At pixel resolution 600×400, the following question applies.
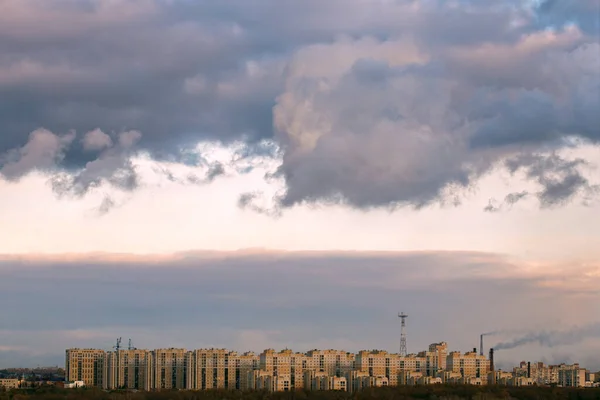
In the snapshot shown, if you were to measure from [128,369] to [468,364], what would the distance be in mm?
31755

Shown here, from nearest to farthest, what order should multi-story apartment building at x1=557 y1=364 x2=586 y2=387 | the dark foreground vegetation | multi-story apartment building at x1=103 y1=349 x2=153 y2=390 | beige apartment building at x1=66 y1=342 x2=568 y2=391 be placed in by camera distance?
the dark foreground vegetation → beige apartment building at x1=66 y1=342 x2=568 y2=391 → multi-story apartment building at x1=103 y1=349 x2=153 y2=390 → multi-story apartment building at x1=557 y1=364 x2=586 y2=387

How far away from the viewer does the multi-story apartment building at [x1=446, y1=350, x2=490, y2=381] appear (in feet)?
315

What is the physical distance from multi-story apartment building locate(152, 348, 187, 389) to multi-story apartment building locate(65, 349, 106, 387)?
590 cm

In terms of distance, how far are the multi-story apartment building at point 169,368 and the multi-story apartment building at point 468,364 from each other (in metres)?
25.1

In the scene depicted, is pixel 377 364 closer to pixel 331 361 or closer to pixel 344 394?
pixel 331 361

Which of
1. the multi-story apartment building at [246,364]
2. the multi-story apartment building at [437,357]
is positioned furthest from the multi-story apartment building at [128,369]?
the multi-story apartment building at [437,357]

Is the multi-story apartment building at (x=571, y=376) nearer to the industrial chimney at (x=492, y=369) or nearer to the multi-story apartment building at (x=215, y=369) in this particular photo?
the industrial chimney at (x=492, y=369)

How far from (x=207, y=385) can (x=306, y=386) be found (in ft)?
31.0

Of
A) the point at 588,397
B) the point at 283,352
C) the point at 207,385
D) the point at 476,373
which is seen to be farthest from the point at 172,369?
the point at 588,397

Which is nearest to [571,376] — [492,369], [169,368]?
[492,369]

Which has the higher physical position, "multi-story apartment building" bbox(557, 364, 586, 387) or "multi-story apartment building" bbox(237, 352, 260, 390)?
"multi-story apartment building" bbox(237, 352, 260, 390)

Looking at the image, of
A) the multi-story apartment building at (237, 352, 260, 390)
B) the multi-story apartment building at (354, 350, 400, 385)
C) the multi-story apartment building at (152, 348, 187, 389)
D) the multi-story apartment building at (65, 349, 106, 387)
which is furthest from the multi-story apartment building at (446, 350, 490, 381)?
the multi-story apartment building at (65, 349, 106, 387)

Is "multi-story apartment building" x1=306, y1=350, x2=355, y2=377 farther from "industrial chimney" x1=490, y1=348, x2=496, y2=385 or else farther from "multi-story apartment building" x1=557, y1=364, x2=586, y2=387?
"multi-story apartment building" x1=557, y1=364, x2=586, y2=387

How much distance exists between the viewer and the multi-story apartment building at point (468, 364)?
9594 cm
